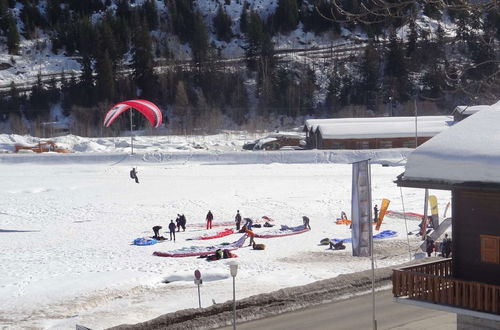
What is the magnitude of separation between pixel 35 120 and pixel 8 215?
124 feet

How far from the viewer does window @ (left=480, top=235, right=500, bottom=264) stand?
9188mm

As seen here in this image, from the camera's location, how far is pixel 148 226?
89.2ft

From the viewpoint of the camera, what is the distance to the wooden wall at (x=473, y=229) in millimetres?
9234

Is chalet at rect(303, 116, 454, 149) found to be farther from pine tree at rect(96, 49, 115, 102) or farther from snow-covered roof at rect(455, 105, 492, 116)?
pine tree at rect(96, 49, 115, 102)

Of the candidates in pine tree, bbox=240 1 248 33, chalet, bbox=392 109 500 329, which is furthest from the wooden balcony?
pine tree, bbox=240 1 248 33

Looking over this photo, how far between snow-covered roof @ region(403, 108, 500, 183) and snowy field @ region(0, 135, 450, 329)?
8634mm

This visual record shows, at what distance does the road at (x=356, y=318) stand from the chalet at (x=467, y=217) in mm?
4963

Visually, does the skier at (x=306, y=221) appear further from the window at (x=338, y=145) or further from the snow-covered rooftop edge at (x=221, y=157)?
the window at (x=338, y=145)

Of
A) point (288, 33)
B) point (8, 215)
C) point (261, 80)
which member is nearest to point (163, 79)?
point (261, 80)

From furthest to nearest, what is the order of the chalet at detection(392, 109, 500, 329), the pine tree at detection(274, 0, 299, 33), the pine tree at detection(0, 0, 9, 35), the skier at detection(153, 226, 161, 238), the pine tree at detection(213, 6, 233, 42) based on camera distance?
the pine tree at detection(213, 6, 233, 42) → the pine tree at detection(274, 0, 299, 33) → the pine tree at detection(0, 0, 9, 35) → the skier at detection(153, 226, 161, 238) → the chalet at detection(392, 109, 500, 329)

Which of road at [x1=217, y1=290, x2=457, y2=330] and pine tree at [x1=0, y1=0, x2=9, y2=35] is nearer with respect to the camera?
road at [x1=217, y1=290, x2=457, y2=330]

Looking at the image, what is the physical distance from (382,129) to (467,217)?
141ft

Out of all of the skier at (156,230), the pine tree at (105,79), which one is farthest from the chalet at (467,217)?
the pine tree at (105,79)

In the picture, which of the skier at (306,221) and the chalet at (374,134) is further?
the chalet at (374,134)
